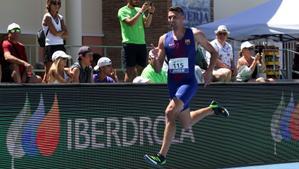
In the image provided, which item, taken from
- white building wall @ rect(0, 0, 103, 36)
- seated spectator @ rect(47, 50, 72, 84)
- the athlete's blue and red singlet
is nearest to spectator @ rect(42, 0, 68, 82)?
seated spectator @ rect(47, 50, 72, 84)

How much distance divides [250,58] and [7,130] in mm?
6302

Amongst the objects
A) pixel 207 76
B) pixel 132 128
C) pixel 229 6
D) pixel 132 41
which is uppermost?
pixel 229 6

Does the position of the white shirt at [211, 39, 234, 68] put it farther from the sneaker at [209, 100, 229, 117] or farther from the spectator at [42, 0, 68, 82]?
the sneaker at [209, 100, 229, 117]

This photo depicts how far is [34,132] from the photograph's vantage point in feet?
29.0

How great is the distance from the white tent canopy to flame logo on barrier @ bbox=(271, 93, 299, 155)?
19.0 feet

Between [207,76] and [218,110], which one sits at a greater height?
[207,76]

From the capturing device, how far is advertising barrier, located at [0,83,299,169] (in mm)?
8742

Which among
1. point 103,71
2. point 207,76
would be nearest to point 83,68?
point 103,71

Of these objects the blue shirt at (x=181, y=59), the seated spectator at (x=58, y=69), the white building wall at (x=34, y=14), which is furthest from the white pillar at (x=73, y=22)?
the blue shirt at (x=181, y=59)

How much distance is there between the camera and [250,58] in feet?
44.5

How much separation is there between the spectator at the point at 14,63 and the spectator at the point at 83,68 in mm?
710

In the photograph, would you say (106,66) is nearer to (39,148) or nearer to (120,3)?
(39,148)

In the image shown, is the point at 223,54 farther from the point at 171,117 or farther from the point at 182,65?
the point at 171,117

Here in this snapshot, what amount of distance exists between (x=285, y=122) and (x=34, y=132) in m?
4.54
